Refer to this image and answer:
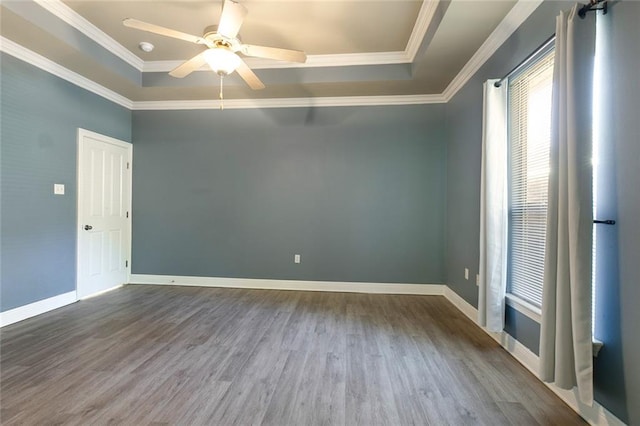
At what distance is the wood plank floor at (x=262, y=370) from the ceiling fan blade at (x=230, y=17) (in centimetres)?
255

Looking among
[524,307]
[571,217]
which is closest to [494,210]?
[524,307]

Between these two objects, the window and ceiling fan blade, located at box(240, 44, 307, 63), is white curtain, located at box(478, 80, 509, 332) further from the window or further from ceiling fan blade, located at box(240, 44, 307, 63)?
ceiling fan blade, located at box(240, 44, 307, 63)

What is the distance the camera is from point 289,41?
3234mm

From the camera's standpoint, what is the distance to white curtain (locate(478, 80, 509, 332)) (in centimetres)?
245

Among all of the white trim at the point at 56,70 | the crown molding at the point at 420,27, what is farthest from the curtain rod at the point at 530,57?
the white trim at the point at 56,70

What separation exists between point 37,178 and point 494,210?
15.0 feet

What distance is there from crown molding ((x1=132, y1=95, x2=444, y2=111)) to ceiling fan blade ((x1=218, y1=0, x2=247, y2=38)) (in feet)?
6.34

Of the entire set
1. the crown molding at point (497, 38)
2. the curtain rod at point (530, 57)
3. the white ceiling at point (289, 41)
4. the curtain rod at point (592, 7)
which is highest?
the white ceiling at point (289, 41)

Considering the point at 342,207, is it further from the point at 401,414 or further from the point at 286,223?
the point at 401,414

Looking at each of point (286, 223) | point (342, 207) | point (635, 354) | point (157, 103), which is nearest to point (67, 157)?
point (157, 103)

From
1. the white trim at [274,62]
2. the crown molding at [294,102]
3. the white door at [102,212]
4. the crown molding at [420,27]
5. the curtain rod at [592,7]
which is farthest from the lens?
the crown molding at [294,102]

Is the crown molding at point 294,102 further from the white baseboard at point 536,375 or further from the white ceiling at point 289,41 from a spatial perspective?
the white baseboard at point 536,375

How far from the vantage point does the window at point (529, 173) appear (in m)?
2.11

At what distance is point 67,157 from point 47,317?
1808 mm
